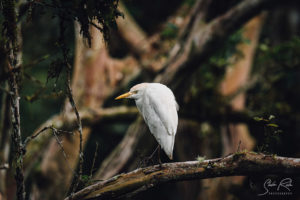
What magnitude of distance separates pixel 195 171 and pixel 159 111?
2.24 ft

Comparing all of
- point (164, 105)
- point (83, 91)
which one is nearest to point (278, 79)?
point (83, 91)

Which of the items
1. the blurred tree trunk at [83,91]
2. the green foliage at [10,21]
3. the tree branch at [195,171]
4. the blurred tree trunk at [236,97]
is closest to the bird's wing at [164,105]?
the tree branch at [195,171]

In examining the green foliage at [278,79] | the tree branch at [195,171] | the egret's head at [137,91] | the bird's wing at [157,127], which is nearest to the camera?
the tree branch at [195,171]

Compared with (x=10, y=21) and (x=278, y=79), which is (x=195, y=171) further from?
(x=278, y=79)

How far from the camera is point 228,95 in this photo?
15.8 ft

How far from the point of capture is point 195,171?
1678 millimetres

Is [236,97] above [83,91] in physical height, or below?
below

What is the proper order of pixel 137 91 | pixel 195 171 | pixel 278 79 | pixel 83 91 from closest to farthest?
1. pixel 195 171
2. pixel 137 91
3. pixel 278 79
4. pixel 83 91

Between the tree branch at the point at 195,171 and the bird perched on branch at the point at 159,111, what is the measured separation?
463 millimetres

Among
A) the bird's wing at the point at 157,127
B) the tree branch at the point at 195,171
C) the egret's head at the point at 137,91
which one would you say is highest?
the egret's head at the point at 137,91

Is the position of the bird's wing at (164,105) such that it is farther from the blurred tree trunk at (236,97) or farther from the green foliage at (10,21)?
the blurred tree trunk at (236,97)

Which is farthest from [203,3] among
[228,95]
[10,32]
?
[10,32]

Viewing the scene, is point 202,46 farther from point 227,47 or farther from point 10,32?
point 10,32

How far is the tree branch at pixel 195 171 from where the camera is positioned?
163cm
